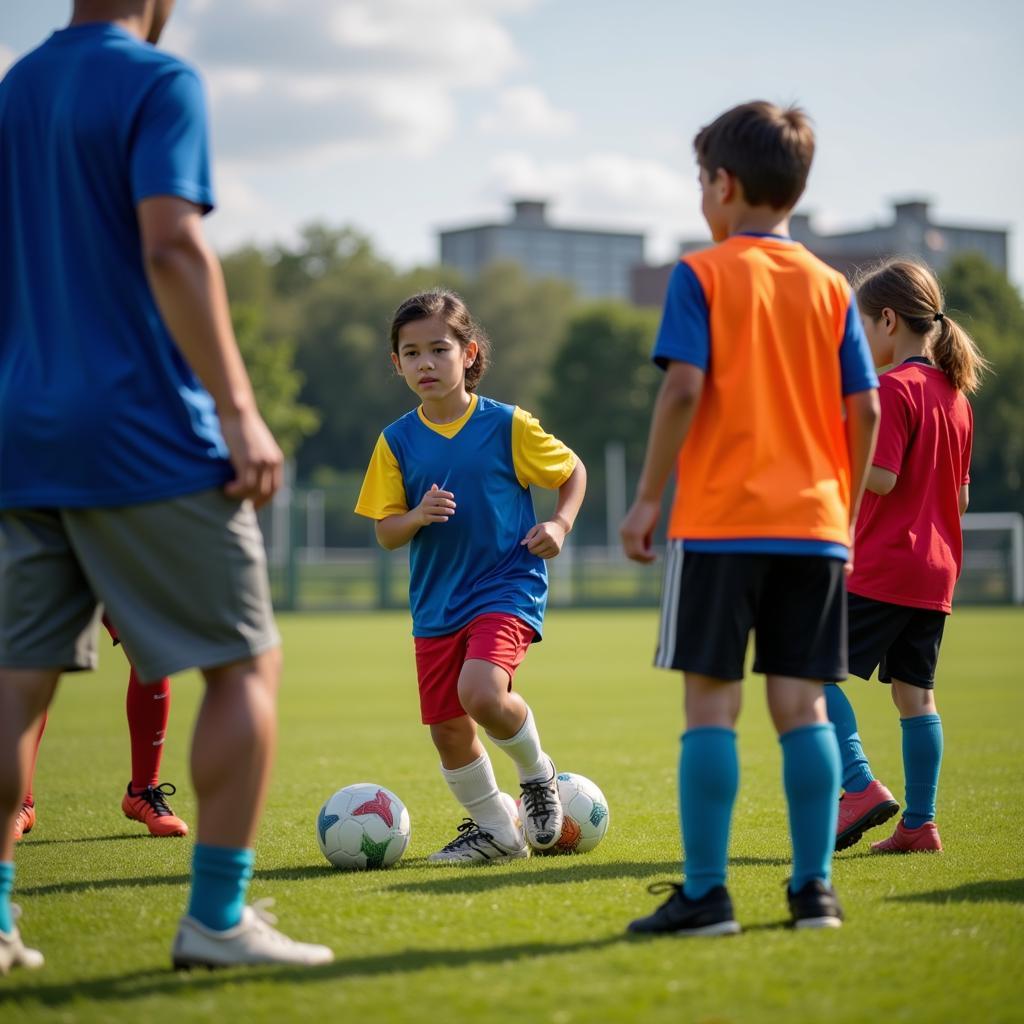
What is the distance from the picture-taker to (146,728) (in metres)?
5.99

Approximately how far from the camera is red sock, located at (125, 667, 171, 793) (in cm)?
599

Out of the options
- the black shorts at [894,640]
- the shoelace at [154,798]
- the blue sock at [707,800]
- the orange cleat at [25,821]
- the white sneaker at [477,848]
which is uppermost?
the black shorts at [894,640]

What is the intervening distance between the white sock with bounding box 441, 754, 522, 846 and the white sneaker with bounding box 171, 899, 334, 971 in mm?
1793

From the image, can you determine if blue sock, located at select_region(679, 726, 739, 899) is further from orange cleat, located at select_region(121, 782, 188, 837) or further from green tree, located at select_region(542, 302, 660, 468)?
green tree, located at select_region(542, 302, 660, 468)

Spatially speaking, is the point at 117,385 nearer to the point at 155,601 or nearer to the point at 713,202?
the point at 155,601

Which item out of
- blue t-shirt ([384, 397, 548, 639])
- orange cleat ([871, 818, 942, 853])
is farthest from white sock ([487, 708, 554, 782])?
orange cleat ([871, 818, 942, 853])

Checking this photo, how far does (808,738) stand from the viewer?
375 cm

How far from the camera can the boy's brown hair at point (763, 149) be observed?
3.80m

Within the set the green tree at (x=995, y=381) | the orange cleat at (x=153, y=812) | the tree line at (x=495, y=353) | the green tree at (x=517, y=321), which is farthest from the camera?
the green tree at (x=517, y=321)

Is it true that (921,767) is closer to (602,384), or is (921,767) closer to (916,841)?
(916,841)

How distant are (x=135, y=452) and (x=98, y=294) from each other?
0.41 m

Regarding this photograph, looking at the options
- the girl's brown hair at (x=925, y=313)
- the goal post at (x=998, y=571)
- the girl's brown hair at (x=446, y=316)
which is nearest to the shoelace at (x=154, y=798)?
the girl's brown hair at (x=446, y=316)

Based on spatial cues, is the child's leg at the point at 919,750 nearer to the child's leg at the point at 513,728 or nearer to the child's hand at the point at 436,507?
the child's leg at the point at 513,728

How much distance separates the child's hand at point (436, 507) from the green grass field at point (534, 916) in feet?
4.03
